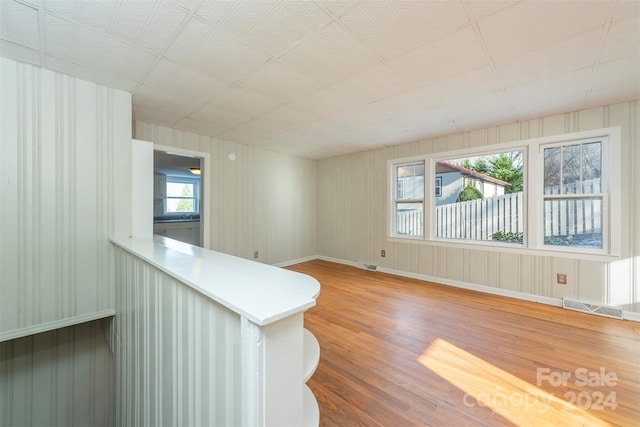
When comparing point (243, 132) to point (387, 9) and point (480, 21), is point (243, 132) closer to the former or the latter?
point (387, 9)

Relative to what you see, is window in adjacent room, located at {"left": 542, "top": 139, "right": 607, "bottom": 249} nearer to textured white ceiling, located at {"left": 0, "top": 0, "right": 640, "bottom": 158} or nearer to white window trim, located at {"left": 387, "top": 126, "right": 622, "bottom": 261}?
white window trim, located at {"left": 387, "top": 126, "right": 622, "bottom": 261}

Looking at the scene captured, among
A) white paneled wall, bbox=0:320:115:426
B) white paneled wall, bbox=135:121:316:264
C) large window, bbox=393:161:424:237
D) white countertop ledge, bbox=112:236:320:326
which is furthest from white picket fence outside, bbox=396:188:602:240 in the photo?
white paneled wall, bbox=0:320:115:426

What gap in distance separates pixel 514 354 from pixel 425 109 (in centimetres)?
252

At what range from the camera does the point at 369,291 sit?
3.46 meters

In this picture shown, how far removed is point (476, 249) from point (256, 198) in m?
3.72

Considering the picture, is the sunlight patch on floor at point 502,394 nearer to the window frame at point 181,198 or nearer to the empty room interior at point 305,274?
the empty room interior at point 305,274

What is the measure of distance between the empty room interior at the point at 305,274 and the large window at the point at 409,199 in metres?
0.19

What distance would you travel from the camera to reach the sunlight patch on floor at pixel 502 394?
137 centimetres

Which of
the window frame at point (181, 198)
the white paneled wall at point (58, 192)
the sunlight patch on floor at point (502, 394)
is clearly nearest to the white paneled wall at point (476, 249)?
the sunlight patch on floor at point (502, 394)

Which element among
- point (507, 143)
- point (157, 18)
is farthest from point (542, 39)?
point (157, 18)

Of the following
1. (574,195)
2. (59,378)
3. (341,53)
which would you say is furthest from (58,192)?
(574,195)

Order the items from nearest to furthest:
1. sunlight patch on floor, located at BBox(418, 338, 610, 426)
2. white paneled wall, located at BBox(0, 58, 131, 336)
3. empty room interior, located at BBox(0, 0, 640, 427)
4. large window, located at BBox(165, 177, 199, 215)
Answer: empty room interior, located at BBox(0, 0, 640, 427)
sunlight patch on floor, located at BBox(418, 338, 610, 426)
white paneled wall, located at BBox(0, 58, 131, 336)
large window, located at BBox(165, 177, 199, 215)

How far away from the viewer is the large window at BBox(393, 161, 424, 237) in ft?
13.5

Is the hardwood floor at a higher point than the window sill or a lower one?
lower
